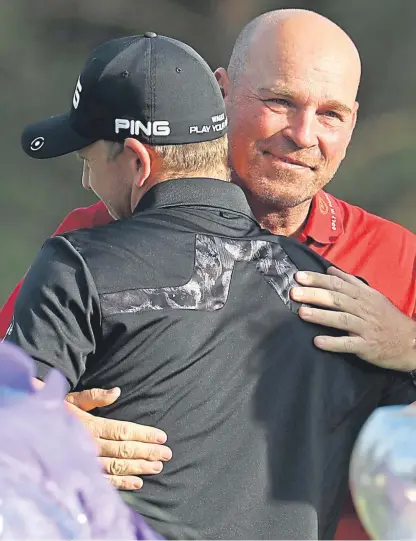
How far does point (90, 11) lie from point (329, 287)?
5298mm

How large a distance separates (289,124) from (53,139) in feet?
2.28

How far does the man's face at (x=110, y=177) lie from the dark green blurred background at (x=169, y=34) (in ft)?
15.7

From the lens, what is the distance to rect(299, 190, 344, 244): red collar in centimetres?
256

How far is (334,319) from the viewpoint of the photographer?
1.79 metres

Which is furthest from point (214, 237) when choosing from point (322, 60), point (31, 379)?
point (322, 60)

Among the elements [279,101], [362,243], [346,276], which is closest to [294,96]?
[279,101]

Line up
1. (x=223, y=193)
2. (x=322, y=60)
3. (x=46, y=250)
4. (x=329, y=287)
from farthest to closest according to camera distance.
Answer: (x=322, y=60) < (x=329, y=287) < (x=223, y=193) < (x=46, y=250)

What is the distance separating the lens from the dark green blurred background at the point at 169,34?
21.7 ft

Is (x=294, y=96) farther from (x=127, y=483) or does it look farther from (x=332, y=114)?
(x=127, y=483)

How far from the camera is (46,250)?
1599 mm

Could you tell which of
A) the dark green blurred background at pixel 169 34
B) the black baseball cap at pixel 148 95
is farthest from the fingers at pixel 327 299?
the dark green blurred background at pixel 169 34

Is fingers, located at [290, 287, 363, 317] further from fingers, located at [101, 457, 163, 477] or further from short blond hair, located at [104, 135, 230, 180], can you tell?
fingers, located at [101, 457, 163, 477]

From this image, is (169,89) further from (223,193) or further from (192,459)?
(192,459)

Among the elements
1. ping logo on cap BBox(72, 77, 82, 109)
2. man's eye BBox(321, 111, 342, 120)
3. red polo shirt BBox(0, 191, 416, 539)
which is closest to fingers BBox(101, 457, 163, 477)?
ping logo on cap BBox(72, 77, 82, 109)
